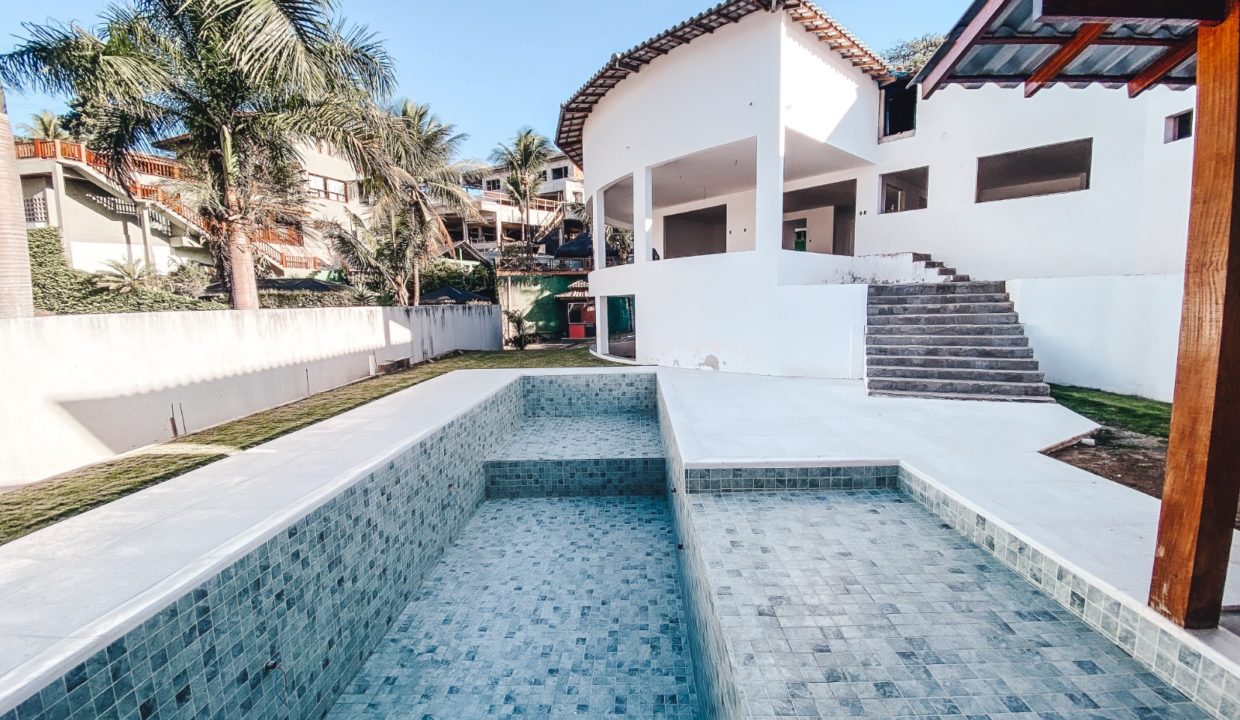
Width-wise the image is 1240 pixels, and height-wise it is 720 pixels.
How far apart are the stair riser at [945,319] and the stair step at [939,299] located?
1.06 feet

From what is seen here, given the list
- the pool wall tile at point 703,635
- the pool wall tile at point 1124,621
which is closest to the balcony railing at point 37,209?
the pool wall tile at point 703,635

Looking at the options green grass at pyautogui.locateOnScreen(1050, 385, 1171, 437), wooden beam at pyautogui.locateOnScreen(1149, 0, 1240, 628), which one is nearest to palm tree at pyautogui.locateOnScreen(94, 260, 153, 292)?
wooden beam at pyautogui.locateOnScreen(1149, 0, 1240, 628)

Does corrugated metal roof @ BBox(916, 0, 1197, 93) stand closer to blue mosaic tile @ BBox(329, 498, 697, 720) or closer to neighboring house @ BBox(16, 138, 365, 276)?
blue mosaic tile @ BBox(329, 498, 697, 720)

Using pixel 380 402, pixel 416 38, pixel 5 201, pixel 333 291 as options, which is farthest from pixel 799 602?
pixel 333 291

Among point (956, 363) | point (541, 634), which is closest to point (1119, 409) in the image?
point (956, 363)

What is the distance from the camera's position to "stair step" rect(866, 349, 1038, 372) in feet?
22.0

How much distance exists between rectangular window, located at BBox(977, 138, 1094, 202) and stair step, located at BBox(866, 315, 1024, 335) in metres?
4.07

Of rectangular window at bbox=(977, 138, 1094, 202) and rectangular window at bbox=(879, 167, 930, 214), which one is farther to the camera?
rectangular window at bbox=(879, 167, 930, 214)

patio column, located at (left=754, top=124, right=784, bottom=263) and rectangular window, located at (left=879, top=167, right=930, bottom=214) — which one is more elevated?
rectangular window, located at (left=879, top=167, right=930, bottom=214)

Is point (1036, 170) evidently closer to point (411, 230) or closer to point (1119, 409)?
point (1119, 409)

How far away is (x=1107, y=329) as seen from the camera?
22.2ft

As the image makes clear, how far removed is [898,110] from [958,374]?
25.0 feet

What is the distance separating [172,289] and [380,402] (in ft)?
47.7

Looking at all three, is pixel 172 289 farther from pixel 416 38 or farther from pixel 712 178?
pixel 712 178
